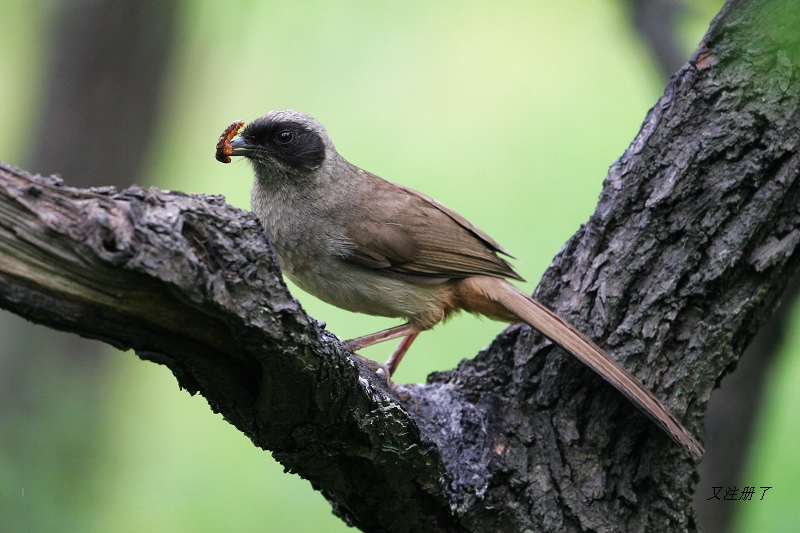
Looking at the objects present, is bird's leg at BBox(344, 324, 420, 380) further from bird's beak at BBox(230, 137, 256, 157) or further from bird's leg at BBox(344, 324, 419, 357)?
bird's beak at BBox(230, 137, 256, 157)

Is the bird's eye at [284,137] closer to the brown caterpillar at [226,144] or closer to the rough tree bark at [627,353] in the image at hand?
the brown caterpillar at [226,144]

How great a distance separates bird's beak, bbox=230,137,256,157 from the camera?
15.5 feet

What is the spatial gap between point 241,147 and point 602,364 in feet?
7.92

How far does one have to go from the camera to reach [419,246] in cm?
461

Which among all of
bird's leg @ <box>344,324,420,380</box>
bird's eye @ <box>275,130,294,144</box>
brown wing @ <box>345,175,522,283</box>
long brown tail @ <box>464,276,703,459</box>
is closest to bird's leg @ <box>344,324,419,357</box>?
bird's leg @ <box>344,324,420,380</box>

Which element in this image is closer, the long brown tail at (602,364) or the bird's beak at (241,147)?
the long brown tail at (602,364)

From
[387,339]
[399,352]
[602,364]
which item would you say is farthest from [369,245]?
[602,364]

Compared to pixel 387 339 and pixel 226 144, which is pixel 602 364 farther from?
pixel 226 144

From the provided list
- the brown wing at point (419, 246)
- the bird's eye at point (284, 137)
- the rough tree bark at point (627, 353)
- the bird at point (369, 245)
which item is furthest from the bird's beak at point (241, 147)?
the rough tree bark at point (627, 353)

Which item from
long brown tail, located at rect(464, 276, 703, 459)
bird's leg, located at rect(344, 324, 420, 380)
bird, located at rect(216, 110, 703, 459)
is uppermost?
bird, located at rect(216, 110, 703, 459)

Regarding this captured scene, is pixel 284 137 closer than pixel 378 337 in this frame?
No

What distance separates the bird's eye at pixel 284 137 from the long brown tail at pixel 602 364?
1796 millimetres

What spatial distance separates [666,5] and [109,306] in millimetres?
4304

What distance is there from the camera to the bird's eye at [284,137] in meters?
4.88
